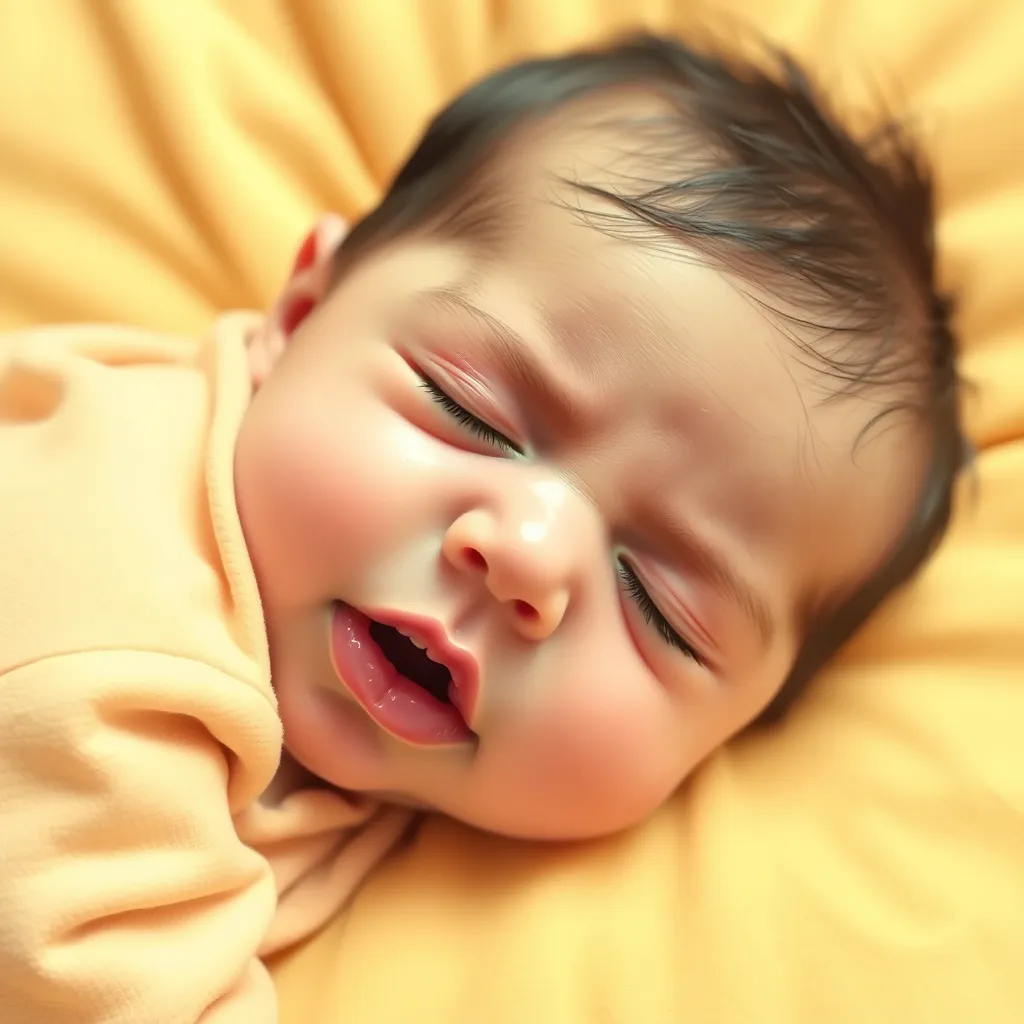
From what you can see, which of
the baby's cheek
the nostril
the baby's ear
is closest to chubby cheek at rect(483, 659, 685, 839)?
the baby's cheek

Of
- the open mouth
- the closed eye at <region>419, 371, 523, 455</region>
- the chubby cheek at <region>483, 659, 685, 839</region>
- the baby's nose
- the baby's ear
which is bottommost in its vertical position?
the chubby cheek at <region>483, 659, 685, 839</region>

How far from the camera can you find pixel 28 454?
0.83m

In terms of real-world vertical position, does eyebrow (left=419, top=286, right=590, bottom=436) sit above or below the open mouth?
above

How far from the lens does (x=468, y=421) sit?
0.85 m

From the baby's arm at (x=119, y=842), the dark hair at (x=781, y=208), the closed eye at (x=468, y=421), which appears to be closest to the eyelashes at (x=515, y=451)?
the closed eye at (x=468, y=421)

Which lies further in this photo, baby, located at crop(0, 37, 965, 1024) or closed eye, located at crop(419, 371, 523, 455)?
closed eye, located at crop(419, 371, 523, 455)

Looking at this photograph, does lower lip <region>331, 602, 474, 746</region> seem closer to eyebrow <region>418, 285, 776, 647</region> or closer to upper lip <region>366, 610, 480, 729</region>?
upper lip <region>366, 610, 480, 729</region>

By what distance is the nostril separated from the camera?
0.78 metres

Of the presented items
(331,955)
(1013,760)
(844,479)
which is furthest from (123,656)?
(1013,760)

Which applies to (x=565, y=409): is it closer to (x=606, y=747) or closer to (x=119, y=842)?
(x=606, y=747)

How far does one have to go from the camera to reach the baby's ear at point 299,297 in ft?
3.31

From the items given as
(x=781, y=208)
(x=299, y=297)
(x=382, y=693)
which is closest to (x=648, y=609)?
(x=382, y=693)

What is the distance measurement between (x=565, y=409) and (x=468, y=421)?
75mm

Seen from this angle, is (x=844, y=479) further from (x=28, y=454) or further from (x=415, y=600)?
(x=28, y=454)
